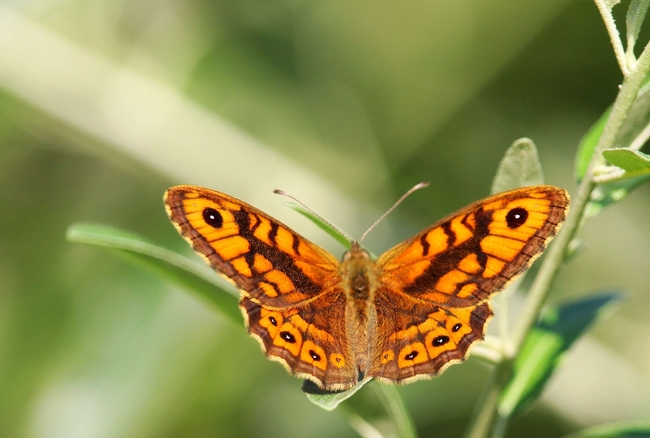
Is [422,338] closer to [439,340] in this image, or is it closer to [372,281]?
[439,340]

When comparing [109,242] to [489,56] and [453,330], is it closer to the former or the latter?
[453,330]

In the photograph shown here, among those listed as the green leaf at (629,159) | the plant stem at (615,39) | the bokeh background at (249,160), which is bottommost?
the bokeh background at (249,160)

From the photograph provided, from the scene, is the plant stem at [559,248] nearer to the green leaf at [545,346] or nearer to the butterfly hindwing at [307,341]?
the green leaf at [545,346]

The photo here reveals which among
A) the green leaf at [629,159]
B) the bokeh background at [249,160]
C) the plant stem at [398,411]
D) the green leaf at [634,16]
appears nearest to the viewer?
the green leaf at [629,159]

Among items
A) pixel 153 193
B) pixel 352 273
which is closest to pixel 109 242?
pixel 352 273

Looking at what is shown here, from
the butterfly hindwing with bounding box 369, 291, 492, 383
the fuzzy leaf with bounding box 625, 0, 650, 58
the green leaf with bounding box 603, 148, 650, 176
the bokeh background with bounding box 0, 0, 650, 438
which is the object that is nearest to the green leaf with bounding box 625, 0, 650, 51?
the fuzzy leaf with bounding box 625, 0, 650, 58

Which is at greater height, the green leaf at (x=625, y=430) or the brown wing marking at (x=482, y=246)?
the brown wing marking at (x=482, y=246)

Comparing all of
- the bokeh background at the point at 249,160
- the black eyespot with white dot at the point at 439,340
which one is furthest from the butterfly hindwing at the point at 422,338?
the bokeh background at the point at 249,160

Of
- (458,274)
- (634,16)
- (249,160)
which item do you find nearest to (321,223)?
(458,274)
